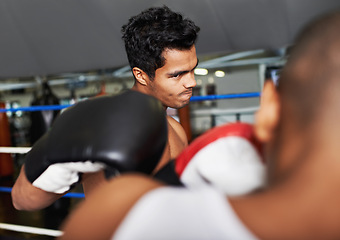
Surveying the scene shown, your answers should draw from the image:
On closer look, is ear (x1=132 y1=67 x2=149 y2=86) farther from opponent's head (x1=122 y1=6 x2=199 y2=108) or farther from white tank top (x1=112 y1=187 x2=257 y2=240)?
white tank top (x1=112 y1=187 x2=257 y2=240)

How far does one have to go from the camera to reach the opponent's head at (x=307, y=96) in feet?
1.04

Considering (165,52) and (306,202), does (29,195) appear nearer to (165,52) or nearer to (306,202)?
(306,202)

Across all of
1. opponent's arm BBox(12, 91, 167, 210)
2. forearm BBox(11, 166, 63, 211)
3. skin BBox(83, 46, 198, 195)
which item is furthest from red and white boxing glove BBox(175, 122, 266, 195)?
skin BBox(83, 46, 198, 195)

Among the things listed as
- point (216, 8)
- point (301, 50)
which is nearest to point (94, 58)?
point (216, 8)

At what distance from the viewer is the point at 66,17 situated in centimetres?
355

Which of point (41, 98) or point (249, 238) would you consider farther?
point (41, 98)

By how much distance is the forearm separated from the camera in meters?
0.57

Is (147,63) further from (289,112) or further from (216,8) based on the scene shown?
(216,8)

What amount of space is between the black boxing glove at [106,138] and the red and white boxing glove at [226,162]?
5cm

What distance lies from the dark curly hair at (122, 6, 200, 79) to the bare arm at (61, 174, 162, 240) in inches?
26.0

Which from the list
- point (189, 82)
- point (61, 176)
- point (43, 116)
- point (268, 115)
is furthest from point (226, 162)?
point (43, 116)

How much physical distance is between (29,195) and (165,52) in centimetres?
58

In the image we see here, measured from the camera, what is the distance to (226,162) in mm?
452

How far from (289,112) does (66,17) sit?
143 inches
